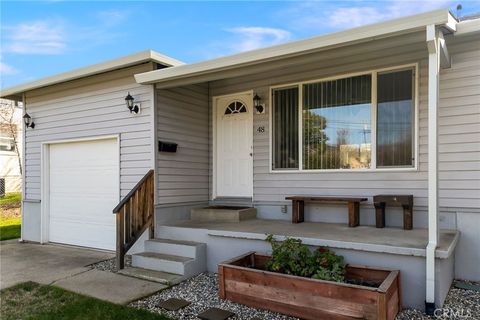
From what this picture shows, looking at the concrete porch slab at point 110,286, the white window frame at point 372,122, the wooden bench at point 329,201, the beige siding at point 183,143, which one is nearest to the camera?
the concrete porch slab at point 110,286

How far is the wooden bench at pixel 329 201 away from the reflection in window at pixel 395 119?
2.15 feet

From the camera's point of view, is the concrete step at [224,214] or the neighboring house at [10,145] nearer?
the concrete step at [224,214]

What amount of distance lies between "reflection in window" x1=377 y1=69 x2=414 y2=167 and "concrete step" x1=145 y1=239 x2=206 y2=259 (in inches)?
103

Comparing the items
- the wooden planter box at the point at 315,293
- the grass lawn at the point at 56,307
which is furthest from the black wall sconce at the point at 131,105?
the wooden planter box at the point at 315,293

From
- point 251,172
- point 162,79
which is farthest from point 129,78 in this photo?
point 251,172

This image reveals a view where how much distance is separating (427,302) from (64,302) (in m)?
3.45

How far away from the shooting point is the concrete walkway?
12.3 feet

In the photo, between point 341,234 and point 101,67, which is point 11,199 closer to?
point 101,67

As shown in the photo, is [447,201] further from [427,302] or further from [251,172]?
[251,172]

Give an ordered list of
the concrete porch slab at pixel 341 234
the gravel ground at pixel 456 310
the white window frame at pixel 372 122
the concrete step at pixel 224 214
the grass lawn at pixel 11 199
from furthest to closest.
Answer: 1. the grass lawn at pixel 11 199
2. the concrete step at pixel 224 214
3. the white window frame at pixel 372 122
4. the concrete porch slab at pixel 341 234
5. the gravel ground at pixel 456 310

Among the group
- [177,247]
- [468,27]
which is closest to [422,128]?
[468,27]

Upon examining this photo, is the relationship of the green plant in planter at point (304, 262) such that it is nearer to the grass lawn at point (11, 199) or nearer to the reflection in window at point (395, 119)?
the reflection in window at point (395, 119)

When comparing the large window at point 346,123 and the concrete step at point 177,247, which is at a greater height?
the large window at point 346,123

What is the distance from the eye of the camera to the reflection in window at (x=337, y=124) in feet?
15.5
